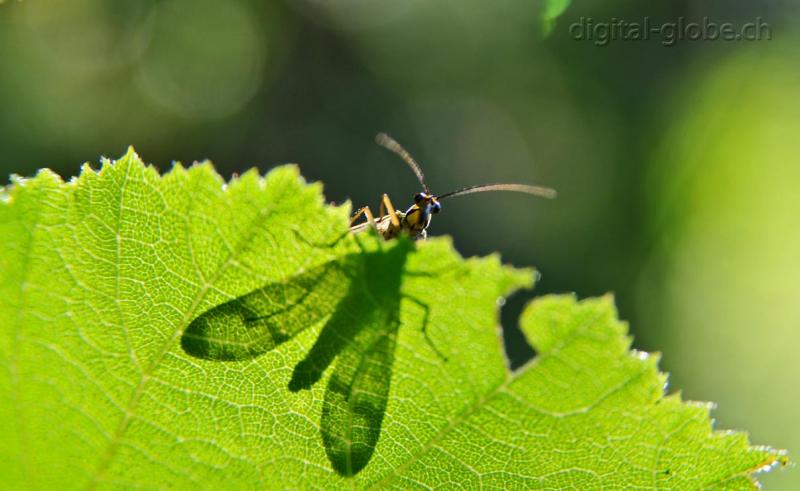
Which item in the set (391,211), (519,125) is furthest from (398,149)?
(519,125)

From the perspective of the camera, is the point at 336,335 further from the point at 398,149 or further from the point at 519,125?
the point at 519,125

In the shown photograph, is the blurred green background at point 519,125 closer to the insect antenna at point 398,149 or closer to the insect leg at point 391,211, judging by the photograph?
the insect antenna at point 398,149

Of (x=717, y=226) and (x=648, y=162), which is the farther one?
(x=648, y=162)

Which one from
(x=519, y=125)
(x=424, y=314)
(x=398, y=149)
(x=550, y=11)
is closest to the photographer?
(x=424, y=314)

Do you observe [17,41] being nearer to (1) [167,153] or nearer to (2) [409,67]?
(1) [167,153]

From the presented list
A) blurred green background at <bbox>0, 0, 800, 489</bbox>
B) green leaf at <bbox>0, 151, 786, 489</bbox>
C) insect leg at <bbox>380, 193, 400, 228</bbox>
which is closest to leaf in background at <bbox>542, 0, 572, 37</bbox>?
green leaf at <bbox>0, 151, 786, 489</bbox>

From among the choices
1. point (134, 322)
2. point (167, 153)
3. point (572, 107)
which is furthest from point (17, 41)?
point (134, 322)

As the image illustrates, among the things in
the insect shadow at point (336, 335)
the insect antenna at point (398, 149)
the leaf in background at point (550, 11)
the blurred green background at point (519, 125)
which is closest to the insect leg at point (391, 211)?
the insect antenna at point (398, 149)
